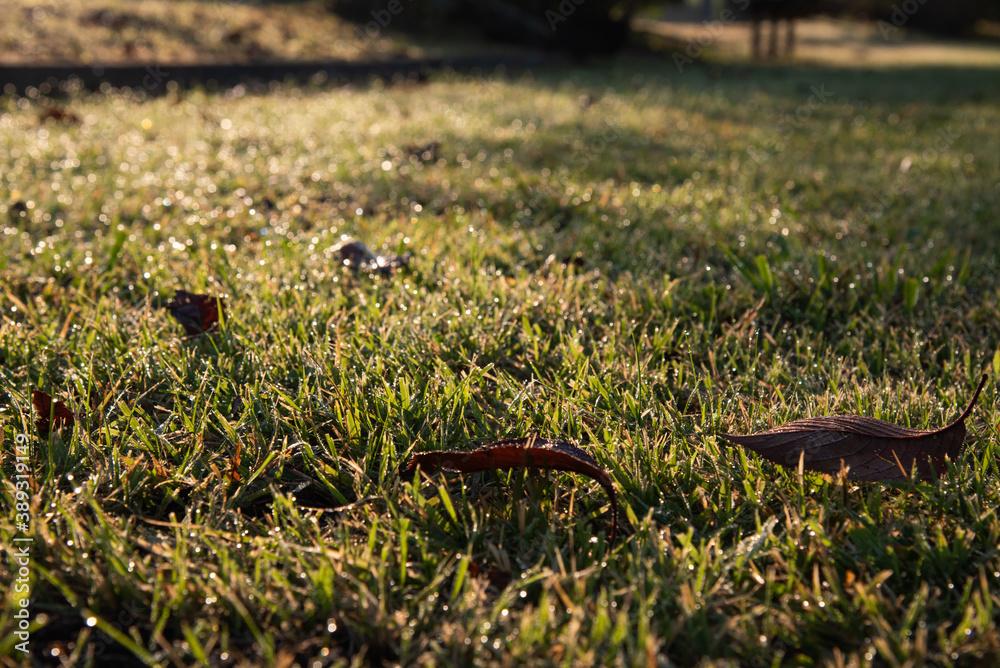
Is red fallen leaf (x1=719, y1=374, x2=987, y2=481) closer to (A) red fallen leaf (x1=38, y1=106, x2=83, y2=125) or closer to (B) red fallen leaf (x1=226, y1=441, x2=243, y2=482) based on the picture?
(B) red fallen leaf (x1=226, y1=441, x2=243, y2=482)

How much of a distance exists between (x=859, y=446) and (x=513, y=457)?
644 mm

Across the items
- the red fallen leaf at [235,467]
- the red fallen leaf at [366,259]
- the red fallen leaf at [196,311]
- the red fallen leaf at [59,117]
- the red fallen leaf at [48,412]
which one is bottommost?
the red fallen leaf at [235,467]

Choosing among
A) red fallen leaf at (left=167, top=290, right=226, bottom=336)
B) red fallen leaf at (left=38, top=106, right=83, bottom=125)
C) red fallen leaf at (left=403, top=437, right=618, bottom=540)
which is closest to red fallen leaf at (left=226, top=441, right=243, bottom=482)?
red fallen leaf at (left=403, top=437, right=618, bottom=540)

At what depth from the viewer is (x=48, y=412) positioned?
1507 millimetres

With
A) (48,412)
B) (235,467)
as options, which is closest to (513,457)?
(235,467)

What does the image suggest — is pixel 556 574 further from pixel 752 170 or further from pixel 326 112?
pixel 326 112

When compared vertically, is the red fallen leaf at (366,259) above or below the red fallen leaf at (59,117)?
below

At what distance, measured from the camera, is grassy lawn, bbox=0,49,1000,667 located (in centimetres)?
106

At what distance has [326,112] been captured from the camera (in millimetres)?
5684

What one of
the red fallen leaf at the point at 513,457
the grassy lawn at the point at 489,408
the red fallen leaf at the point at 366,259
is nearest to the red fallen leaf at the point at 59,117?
the grassy lawn at the point at 489,408

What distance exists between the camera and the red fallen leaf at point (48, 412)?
1.48 metres

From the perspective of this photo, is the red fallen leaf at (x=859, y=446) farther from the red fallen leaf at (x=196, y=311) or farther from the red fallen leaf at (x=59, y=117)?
the red fallen leaf at (x=59, y=117)

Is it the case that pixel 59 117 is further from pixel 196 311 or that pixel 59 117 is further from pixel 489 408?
pixel 489 408

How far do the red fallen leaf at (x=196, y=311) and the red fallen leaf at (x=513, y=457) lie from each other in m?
0.89
